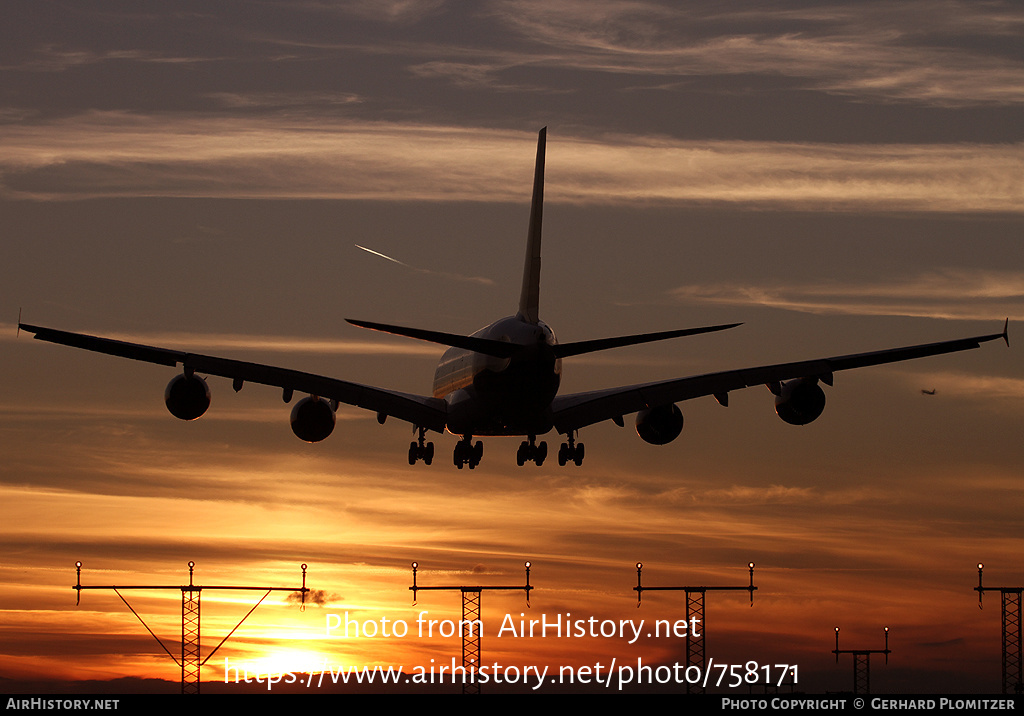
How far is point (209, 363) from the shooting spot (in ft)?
217

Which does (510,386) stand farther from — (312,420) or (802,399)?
(802,399)

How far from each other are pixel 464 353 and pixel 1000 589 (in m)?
61.6

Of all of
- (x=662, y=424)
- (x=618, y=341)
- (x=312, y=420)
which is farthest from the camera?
(x=662, y=424)

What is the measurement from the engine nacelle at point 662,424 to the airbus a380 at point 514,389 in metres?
0.05

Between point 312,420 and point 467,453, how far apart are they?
7.57m

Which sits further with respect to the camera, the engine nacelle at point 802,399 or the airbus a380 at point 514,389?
the engine nacelle at point 802,399

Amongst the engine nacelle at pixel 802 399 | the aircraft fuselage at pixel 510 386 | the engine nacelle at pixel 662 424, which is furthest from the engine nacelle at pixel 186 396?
the engine nacelle at pixel 802 399

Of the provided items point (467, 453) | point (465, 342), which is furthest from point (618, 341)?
point (467, 453)

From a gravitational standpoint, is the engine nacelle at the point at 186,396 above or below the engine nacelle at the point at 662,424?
below

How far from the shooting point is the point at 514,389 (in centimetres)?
6619

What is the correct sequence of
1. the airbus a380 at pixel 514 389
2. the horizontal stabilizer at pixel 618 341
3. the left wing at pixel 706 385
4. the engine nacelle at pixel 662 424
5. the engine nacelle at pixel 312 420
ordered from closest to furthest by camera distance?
the horizontal stabilizer at pixel 618 341
the airbus a380 at pixel 514 389
the left wing at pixel 706 385
the engine nacelle at pixel 312 420
the engine nacelle at pixel 662 424

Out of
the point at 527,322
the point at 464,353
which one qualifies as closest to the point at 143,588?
→ the point at 464,353

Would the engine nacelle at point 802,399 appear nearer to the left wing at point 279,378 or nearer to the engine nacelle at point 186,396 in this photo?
the left wing at point 279,378

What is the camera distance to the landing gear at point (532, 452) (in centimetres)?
7195
